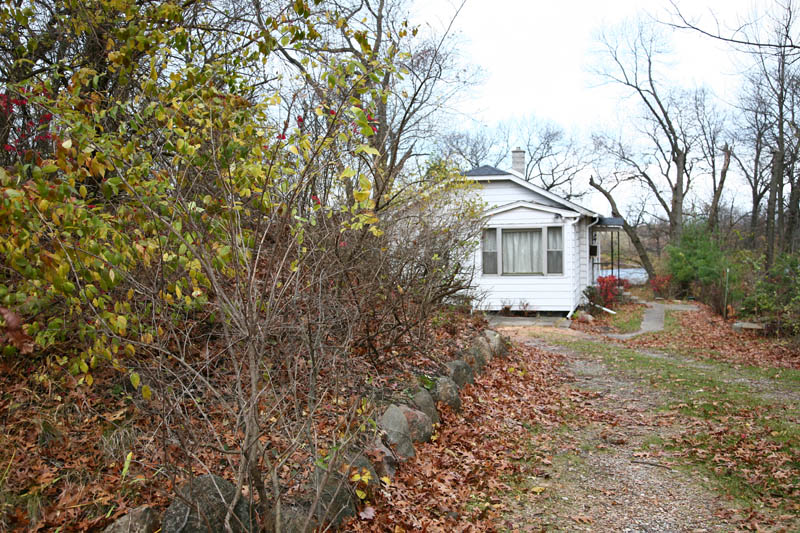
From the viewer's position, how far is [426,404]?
6.30m

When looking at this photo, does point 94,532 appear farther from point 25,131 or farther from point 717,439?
point 717,439

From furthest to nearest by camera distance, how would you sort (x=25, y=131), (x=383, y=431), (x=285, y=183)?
(x=25, y=131) < (x=383, y=431) < (x=285, y=183)

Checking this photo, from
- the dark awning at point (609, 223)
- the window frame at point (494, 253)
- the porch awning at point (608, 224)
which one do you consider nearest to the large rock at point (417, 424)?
the window frame at point (494, 253)

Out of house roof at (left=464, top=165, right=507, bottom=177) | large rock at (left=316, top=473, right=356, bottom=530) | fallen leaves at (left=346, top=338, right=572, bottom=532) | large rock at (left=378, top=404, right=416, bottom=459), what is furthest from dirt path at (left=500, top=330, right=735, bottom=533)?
house roof at (left=464, top=165, right=507, bottom=177)

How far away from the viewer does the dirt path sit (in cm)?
461

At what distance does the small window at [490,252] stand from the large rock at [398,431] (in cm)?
1265

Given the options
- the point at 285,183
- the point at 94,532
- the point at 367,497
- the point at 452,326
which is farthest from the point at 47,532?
the point at 452,326

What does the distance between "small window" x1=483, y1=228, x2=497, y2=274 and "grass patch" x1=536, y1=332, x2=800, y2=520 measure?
7066 mm

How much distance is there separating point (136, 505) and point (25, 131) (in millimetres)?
3974

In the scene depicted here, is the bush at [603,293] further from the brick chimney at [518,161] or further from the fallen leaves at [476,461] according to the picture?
the fallen leaves at [476,461]

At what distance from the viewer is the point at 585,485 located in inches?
211

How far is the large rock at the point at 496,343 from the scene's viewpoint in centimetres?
1018

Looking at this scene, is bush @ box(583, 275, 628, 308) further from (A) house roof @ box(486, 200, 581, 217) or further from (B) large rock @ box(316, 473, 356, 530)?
(B) large rock @ box(316, 473, 356, 530)

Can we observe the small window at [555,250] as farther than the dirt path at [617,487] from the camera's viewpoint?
Yes
